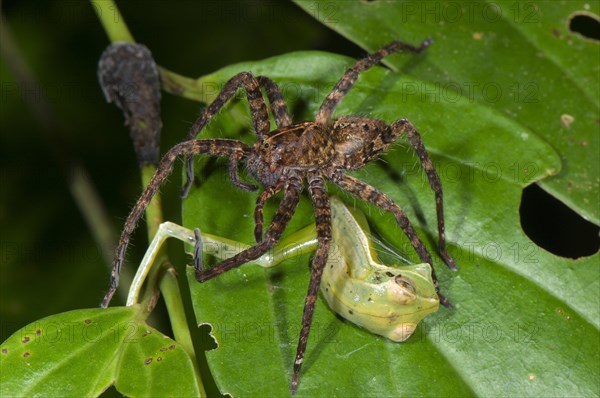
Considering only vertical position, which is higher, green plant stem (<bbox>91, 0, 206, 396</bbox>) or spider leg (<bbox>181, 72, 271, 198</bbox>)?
spider leg (<bbox>181, 72, 271, 198</bbox>)

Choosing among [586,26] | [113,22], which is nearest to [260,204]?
[113,22]

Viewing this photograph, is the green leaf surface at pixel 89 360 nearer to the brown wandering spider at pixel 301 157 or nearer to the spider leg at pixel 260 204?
the brown wandering spider at pixel 301 157

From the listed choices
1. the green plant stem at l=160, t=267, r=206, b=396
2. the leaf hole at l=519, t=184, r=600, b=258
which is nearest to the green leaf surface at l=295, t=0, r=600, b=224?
the leaf hole at l=519, t=184, r=600, b=258

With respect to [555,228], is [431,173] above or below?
above

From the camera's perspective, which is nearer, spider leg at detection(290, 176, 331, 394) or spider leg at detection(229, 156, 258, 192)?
spider leg at detection(290, 176, 331, 394)

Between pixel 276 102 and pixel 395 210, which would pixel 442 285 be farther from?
pixel 276 102

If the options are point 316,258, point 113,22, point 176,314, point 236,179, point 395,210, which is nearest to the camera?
point 176,314

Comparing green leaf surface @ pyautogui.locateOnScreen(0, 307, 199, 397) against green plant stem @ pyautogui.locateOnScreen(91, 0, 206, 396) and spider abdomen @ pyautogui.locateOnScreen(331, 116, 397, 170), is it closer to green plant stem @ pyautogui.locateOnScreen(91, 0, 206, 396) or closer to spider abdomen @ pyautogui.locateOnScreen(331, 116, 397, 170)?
green plant stem @ pyautogui.locateOnScreen(91, 0, 206, 396)

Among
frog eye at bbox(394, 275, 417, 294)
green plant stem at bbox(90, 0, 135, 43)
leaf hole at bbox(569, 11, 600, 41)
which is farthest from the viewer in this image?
leaf hole at bbox(569, 11, 600, 41)
